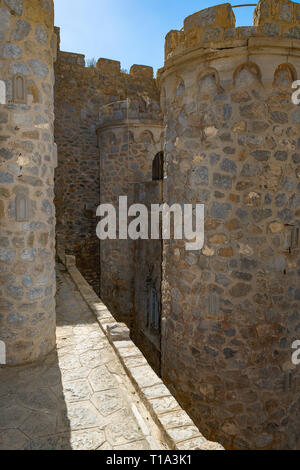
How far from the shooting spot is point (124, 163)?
9141 mm

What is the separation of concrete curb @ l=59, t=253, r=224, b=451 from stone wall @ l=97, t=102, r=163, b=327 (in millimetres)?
4149

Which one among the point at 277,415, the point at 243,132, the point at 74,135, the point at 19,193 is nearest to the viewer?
the point at 19,193

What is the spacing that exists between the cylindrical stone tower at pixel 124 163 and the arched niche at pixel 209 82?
501 cm

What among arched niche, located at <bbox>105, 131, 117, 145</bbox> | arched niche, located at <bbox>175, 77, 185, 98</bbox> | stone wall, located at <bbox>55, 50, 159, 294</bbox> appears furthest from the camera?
stone wall, located at <bbox>55, 50, 159, 294</bbox>

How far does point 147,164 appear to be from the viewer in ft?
30.0

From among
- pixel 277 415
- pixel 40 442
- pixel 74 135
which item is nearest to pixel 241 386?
pixel 277 415

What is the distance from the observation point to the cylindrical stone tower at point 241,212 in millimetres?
3797

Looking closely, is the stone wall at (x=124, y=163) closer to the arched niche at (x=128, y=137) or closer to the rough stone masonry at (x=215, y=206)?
the arched niche at (x=128, y=137)

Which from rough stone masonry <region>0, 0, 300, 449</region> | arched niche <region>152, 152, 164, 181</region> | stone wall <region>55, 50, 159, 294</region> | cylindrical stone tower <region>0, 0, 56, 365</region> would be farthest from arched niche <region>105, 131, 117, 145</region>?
cylindrical stone tower <region>0, 0, 56, 365</region>

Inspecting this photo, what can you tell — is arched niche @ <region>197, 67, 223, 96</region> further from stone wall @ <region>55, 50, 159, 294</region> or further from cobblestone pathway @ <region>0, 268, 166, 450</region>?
stone wall @ <region>55, 50, 159, 294</region>

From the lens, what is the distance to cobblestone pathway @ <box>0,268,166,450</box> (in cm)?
267

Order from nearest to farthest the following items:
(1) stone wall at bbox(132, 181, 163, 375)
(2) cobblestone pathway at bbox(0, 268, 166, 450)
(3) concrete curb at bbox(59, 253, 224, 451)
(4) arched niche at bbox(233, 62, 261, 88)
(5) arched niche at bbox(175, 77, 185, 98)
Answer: (3) concrete curb at bbox(59, 253, 224, 451), (2) cobblestone pathway at bbox(0, 268, 166, 450), (4) arched niche at bbox(233, 62, 261, 88), (5) arched niche at bbox(175, 77, 185, 98), (1) stone wall at bbox(132, 181, 163, 375)

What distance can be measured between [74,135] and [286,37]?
8.90m
